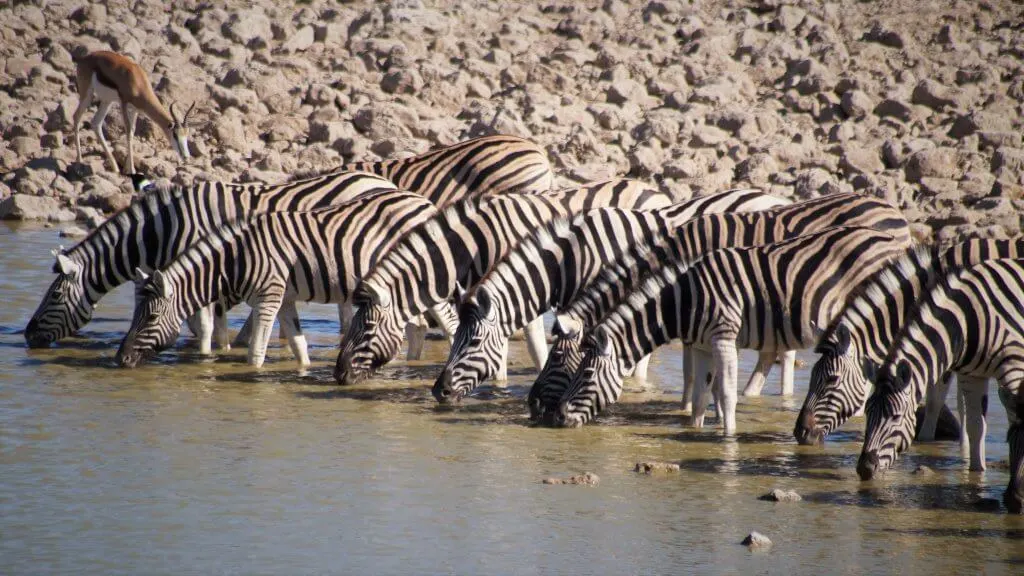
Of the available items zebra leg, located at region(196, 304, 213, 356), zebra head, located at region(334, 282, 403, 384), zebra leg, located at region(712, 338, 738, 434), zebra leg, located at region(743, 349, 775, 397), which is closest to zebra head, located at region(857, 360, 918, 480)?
zebra leg, located at region(712, 338, 738, 434)

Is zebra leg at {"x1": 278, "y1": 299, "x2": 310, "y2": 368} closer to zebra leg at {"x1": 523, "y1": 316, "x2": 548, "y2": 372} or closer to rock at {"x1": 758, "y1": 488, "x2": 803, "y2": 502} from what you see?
zebra leg at {"x1": 523, "y1": 316, "x2": 548, "y2": 372}

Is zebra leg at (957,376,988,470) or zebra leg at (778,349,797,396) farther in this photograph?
zebra leg at (778,349,797,396)

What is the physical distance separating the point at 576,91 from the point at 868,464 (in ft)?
43.0

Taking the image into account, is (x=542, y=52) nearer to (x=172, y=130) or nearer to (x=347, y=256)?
(x=172, y=130)

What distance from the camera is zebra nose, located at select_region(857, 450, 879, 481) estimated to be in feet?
26.9

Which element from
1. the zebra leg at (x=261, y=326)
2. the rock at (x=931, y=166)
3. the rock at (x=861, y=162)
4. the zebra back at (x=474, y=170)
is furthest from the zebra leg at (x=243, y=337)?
the rock at (x=931, y=166)

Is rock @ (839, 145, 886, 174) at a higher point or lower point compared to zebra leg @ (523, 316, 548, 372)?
higher

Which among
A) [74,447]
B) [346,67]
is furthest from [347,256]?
[346,67]

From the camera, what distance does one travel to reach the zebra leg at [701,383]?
32.3 feet

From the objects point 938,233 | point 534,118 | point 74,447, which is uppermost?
point 534,118

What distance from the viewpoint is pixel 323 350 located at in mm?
12656

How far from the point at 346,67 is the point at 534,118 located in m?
3.30

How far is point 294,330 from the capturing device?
38.4 feet

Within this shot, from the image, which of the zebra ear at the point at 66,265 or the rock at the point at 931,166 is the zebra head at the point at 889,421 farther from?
the rock at the point at 931,166
